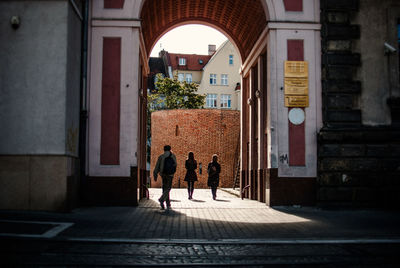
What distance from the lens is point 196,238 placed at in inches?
329

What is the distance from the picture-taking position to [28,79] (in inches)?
456

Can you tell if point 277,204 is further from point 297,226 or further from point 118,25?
point 118,25

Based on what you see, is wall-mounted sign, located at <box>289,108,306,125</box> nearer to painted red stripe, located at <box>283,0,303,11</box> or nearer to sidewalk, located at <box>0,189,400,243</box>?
sidewalk, located at <box>0,189,400,243</box>

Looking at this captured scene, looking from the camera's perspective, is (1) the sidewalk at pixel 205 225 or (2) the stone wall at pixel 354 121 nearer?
(1) the sidewalk at pixel 205 225

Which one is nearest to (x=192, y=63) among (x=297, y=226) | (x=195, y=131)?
(x=195, y=131)

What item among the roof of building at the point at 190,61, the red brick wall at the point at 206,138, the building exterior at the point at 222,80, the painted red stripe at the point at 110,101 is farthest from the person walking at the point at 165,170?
the roof of building at the point at 190,61

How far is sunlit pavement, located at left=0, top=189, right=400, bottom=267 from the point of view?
254 inches

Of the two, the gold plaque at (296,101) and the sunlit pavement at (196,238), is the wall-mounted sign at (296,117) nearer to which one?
the gold plaque at (296,101)

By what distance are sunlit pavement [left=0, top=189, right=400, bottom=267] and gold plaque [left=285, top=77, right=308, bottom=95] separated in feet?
12.2

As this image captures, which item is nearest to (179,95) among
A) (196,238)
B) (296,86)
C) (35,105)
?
(296,86)

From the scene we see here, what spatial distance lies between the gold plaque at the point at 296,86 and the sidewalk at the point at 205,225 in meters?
3.49

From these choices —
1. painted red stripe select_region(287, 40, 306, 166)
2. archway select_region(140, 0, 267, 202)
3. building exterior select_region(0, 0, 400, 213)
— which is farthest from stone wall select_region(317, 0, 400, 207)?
archway select_region(140, 0, 267, 202)

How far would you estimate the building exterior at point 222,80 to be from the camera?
2589 inches

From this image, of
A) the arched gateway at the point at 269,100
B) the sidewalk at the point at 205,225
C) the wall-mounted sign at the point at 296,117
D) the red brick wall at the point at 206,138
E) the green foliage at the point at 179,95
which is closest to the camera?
the sidewalk at the point at 205,225
